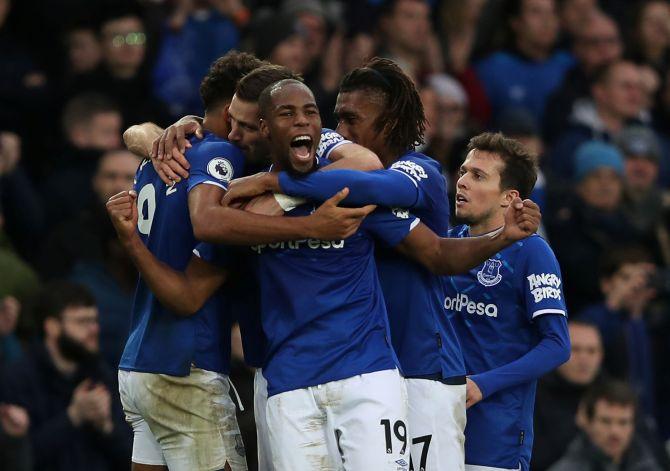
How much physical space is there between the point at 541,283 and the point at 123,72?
5560 mm

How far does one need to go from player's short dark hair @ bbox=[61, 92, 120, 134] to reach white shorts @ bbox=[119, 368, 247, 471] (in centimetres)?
463

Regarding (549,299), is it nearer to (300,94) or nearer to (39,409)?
(300,94)

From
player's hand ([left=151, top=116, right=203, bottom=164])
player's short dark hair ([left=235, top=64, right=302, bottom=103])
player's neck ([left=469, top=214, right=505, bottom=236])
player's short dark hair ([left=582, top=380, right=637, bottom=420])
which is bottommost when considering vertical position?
player's short dark hair ([left=582, top=380, right=637, bottom=420])

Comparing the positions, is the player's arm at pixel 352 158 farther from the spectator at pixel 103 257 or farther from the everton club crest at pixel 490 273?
the spectator at pixel 103 257

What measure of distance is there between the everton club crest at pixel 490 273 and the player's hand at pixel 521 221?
603mm

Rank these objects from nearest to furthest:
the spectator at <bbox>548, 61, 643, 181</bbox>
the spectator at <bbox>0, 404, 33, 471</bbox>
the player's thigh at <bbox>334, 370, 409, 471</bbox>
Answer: the player's thigh at <bbox>334, 370, 409, 471</bbox> → the spectator at <bbox>0, 404, 33, 471</bbox> → the spectator at <bbox>548, 61, 643, 181</bbox>

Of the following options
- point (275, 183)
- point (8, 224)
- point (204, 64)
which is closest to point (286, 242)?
point (275, 183)

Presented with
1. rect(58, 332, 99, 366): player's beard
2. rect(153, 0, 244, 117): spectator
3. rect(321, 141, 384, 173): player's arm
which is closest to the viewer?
rect(321, 141, 384, 173): player's arm

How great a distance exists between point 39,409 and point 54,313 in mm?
606

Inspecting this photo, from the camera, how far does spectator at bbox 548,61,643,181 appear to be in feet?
44.4

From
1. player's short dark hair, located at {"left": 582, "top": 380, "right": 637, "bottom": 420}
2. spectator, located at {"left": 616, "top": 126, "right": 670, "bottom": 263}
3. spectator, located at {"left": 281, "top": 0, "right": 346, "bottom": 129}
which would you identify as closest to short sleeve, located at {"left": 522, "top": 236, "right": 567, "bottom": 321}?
player's short dark hair, located at {"left": 582, "top": 380, "right": 637, "bottom": 420}

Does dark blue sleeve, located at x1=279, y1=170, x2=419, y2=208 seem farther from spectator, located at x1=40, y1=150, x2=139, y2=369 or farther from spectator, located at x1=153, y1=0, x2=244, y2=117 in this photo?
spectator, located at x1=153, y1=0, x2=244, y2=117

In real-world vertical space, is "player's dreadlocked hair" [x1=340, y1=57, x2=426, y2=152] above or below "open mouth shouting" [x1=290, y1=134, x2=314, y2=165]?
above

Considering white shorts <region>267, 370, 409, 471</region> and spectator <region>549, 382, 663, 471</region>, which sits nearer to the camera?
white shorts <region>267, 370, 409, 471</region>
